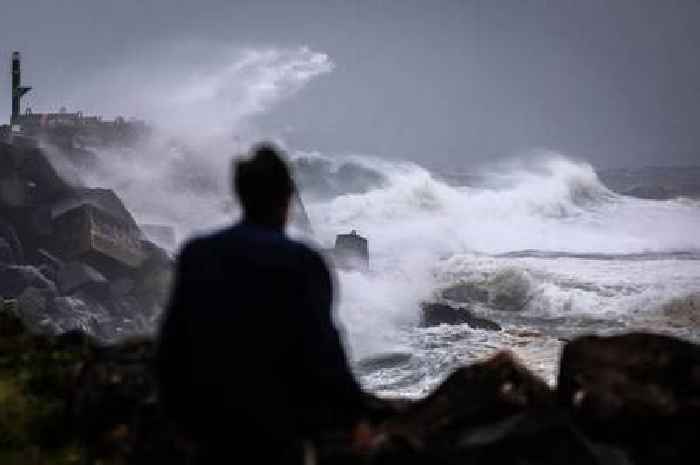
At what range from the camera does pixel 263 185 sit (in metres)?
2.71

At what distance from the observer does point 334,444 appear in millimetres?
3520

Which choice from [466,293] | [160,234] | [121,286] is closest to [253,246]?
[121,286]

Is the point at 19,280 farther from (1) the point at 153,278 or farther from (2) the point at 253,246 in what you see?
(2) the point at 253,246

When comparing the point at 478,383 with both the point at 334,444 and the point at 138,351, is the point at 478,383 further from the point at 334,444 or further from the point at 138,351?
the point at 138,351

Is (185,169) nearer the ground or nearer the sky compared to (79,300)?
nearer the sky

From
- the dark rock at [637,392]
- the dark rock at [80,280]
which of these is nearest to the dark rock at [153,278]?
the dark rock at [80,280]

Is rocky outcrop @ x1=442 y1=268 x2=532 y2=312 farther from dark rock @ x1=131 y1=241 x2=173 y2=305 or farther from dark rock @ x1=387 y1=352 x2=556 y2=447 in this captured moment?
dark rock @ x1=387 y1=352 x2=556 y2=447

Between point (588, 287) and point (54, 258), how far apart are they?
25060 millimetres

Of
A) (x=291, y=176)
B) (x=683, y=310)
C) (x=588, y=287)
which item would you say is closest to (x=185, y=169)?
(x=588, y=287)

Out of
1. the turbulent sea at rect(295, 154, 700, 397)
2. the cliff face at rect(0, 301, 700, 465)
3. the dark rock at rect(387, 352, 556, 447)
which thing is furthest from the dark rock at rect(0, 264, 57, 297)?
the dark rock at rect(387, 352, 556, 447)

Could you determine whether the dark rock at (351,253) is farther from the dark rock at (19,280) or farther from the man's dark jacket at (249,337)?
the man's dark jacket at (249,337)

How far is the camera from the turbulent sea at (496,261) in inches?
968

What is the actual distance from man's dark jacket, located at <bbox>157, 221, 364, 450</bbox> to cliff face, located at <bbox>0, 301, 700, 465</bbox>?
0.50 m

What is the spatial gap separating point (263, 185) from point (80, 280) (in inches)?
1086
